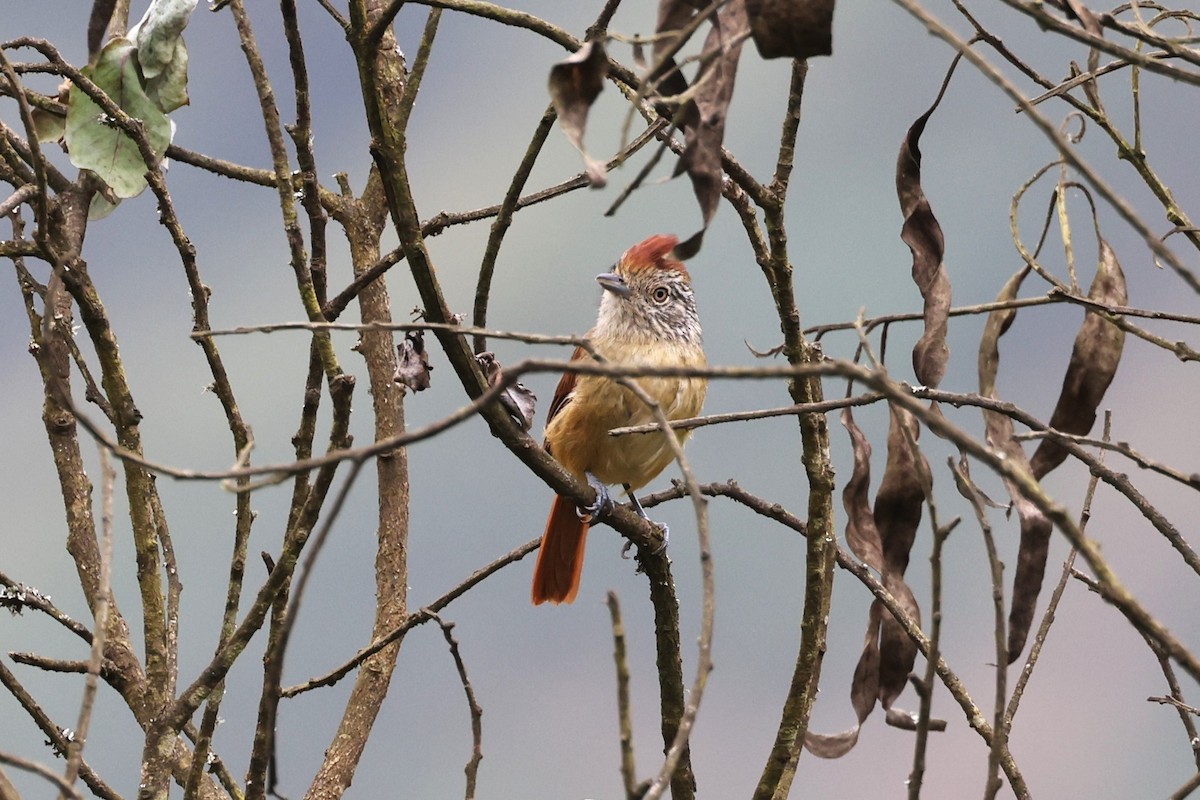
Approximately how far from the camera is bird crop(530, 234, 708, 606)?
4.42m

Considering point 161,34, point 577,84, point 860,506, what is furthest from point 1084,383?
point 161,34

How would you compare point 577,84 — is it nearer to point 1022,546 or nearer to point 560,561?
point 1022,546

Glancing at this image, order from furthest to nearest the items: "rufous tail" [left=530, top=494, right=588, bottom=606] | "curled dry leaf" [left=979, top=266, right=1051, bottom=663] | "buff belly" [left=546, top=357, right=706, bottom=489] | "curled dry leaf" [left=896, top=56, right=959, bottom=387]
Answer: "rufous tail" [left=530, top=494, right=588, bottom=606]
"buff belly" [left=546, top=357, right=706, bottom=489]
"curled dry leaf" [left=896, top=56, right=959, bottom=387]
"curled dry leaf" [left=979, top=266, right=1051, bottom=663]

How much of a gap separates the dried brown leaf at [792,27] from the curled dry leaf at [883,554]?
1025 mm

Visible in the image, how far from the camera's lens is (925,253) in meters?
2.45

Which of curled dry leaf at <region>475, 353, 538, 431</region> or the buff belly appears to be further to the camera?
the buff belly

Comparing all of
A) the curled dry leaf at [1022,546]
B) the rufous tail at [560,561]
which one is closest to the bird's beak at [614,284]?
→ the rufous tail at [560,561]

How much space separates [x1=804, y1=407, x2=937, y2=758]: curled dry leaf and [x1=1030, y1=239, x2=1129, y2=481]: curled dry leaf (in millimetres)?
256

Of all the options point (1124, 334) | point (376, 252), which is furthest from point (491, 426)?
point (376, 252)

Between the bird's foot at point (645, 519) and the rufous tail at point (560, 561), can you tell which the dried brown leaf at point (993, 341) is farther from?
the rufous tail at point (560, 561)

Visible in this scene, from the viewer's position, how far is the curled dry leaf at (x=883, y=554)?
259 centimetres

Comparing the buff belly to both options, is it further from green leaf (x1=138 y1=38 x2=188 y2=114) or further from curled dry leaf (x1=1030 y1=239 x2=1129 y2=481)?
curled dry leaf (x1=1030 y1=239 x2=1129 y2=481)

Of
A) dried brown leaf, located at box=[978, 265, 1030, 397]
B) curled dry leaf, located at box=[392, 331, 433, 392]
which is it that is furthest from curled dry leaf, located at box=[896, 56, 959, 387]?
curled dry leaf, located at box=[392, 331, 433, 392]

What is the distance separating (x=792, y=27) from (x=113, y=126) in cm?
201
